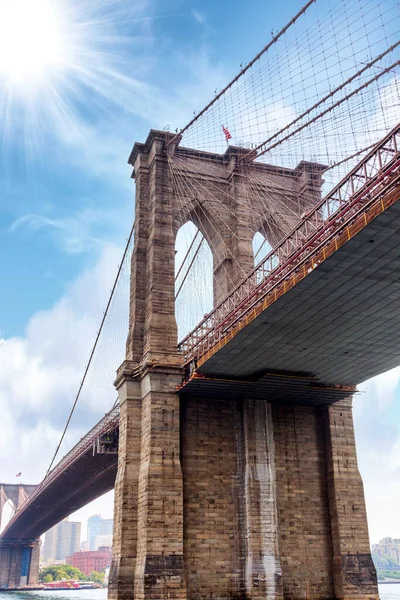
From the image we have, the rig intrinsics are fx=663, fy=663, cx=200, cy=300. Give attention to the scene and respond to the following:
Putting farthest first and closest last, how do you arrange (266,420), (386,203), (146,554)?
(266,420) < (146,554) < (386,203)

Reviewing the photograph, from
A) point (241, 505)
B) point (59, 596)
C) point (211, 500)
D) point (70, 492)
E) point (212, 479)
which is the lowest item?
point (59, 596)

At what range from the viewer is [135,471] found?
109ft

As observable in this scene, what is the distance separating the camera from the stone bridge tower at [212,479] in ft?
103

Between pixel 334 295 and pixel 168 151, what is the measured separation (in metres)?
17.8

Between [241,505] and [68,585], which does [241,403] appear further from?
[68,585]

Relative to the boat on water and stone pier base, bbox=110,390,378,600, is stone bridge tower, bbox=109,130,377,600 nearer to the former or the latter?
stone pier base, bbox=110,390,378,600

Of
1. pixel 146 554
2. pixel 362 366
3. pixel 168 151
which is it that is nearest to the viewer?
pixel 146 554

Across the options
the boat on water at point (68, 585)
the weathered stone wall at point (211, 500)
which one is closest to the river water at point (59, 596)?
the boat on water at point (68, 585)

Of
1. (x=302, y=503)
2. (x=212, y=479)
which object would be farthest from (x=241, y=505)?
(x=302, y=503)

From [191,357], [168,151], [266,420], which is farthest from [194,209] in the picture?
[266,420]

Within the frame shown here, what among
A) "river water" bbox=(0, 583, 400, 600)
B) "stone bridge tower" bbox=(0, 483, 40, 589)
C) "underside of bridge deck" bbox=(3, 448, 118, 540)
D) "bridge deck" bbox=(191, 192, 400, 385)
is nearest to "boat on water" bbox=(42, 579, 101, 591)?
"stone bridge tower" bbox=(0, 483, 40, 589)

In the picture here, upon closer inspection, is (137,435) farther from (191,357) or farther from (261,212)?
(261,212)

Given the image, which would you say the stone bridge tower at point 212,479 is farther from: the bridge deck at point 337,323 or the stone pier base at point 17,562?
the stone pier base at point 17,562

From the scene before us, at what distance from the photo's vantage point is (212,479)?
110 feet
